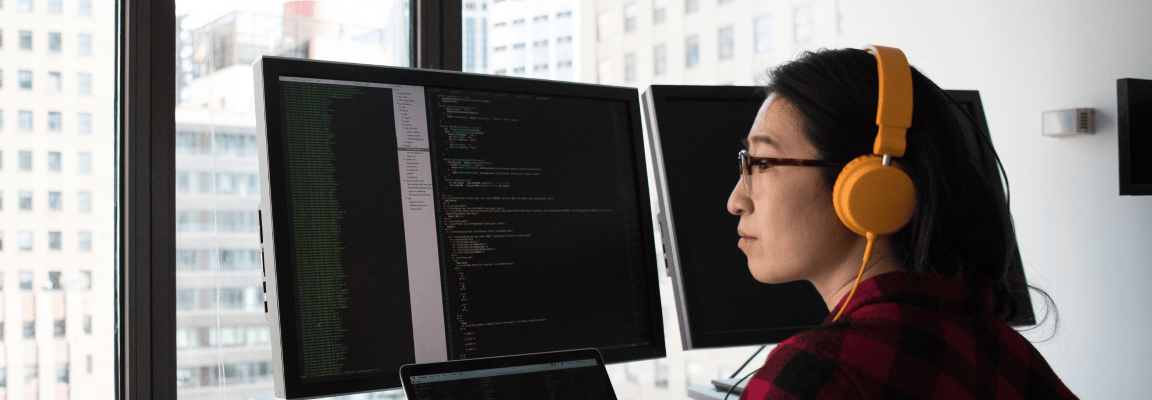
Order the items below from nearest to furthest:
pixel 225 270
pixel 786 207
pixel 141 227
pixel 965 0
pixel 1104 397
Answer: pixel 786 207 < pixel 141 227 < pixel 225 270 < pixel 1104 397 < pixel 965 0

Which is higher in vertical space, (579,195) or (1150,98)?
(1150,98)

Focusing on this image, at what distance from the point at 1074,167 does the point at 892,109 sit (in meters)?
1.67

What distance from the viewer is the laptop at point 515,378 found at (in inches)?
33.4

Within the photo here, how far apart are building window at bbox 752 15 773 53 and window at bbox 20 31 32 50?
7.15 feet

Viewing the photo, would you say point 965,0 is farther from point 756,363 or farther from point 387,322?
point 387,322

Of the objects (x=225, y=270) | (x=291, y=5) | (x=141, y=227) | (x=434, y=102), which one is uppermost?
(x=291, y=5)

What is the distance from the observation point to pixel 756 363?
9.41 feet

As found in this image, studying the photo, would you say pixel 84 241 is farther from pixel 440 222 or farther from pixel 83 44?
pixel 440 222

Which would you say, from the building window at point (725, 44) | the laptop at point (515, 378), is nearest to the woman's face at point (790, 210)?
the laptop at point (515, 378)

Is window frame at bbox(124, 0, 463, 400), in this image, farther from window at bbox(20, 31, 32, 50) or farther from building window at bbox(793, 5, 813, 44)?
building window at bbox(793, 5, 813, 44)

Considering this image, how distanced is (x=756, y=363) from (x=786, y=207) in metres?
2.18

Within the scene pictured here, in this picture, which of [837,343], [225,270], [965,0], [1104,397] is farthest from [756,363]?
[837,343]

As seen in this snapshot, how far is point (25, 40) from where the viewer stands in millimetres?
1485

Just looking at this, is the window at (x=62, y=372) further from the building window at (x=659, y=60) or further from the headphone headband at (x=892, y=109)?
the building window at (x=659, y=60)
